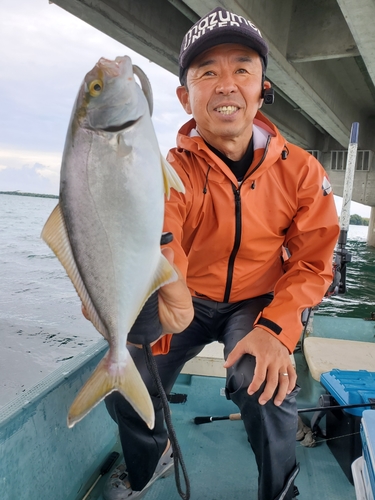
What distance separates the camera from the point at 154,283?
5.18 feet

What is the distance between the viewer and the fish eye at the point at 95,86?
4.43 ft

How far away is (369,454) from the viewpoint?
65.0 inches

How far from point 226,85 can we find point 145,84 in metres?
1.01

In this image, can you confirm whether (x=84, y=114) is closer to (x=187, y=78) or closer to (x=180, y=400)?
(x=187, y=78)

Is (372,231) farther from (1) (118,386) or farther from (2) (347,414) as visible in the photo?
(1) (118,386)

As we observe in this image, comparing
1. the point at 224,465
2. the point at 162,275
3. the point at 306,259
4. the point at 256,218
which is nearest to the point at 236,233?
the point at 256,218

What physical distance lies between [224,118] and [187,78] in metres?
0.39

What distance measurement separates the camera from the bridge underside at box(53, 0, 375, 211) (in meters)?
6.20

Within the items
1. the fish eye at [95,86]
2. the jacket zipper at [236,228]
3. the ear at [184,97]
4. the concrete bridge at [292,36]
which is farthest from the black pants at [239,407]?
the concrete bridge at [292,36]

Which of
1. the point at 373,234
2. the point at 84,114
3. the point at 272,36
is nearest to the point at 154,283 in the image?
the point at 84,114

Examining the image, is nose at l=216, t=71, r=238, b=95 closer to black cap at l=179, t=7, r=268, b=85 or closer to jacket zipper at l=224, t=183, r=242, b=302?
black cap at l=179, t=7, r=268, b=85

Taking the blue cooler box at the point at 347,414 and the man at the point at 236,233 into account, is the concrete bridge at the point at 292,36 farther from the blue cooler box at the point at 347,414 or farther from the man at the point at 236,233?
the blue cooler box at the point at 347,414

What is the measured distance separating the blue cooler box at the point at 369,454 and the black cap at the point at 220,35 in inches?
81.0

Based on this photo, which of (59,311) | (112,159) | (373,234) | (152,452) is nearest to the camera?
(112,159)
